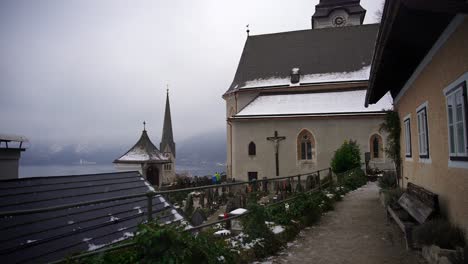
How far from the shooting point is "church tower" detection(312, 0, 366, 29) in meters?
35.8

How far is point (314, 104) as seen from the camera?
25.4 meters

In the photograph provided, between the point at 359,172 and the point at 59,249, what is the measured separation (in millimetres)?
16875

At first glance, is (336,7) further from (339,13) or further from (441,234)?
(441,234)

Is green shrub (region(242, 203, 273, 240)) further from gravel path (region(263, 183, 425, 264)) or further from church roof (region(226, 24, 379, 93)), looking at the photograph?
church roof (region(226, 24, 379, 93))

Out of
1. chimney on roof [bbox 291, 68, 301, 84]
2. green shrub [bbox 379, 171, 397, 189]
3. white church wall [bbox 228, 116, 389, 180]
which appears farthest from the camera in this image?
chimney on roof [bbox 291, 68, 301, 84]

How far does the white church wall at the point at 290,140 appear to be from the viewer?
23578 millimetres

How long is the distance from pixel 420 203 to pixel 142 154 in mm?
21751

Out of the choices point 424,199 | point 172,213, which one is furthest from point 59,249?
point 424,199

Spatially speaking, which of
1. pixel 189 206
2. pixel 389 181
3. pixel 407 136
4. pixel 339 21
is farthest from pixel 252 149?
pixel 339 21

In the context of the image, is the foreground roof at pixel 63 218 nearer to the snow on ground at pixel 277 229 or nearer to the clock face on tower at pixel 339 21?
the snow on ground at pixel 277 229

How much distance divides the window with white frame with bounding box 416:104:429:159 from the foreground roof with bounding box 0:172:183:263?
16.2 feet

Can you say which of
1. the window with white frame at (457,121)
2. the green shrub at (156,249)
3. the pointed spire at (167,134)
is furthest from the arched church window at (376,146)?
the pointed spire at (167,134)

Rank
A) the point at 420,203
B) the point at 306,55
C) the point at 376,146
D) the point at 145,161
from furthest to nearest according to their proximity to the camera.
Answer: the point at 306,55 → the point at 145,161 → the point at 376,146 → the point at 420,203

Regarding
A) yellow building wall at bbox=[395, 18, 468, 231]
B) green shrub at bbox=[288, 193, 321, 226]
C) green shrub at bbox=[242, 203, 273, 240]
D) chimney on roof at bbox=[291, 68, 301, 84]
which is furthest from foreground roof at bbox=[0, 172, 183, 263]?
chimney on roof at bbox=[291, 68, 301, 84]
